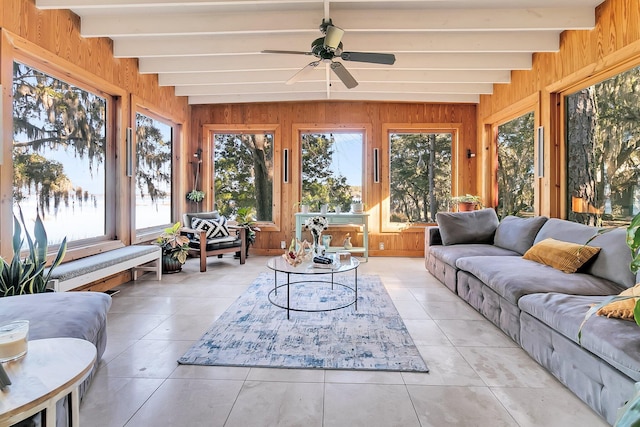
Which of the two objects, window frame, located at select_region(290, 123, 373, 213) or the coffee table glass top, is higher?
window frame, located at select_region(290, 123, 373, 213)

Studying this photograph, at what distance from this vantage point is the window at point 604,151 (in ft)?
9.48

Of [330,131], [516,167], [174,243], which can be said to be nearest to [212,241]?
[174,243]

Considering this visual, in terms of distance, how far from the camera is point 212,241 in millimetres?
4766

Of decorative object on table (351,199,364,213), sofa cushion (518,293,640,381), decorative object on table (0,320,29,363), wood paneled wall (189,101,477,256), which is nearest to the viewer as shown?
decorative object on table (0,320,29,363)

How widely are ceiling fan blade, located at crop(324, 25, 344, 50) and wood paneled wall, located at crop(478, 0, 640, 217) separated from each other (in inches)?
96.5

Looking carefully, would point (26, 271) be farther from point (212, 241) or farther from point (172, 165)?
point (172, 165)

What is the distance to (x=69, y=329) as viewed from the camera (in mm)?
1640

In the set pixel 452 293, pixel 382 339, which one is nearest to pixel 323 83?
pixel 452 293

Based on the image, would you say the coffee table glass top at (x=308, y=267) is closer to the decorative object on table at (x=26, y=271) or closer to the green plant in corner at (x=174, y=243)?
the decorative object on table at (x=26, y=271)

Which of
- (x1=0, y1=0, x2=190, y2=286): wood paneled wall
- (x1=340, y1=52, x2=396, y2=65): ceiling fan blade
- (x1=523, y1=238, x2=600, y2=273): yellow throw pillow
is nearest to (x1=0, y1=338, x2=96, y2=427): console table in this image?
(x1=0, y1=0, x2=190, y2=286): wood paneled wall

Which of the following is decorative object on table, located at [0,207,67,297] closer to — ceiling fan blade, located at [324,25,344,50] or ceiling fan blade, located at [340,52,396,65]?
ceiling fan blade, located at [324,25,344,50]

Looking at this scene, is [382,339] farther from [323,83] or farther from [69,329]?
[323,83]

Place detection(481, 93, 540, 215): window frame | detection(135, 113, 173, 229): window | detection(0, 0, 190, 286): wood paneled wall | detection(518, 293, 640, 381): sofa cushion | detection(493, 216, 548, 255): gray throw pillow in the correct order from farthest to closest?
1. detection(135, 113, 173, 229): window
2. detection(481, 93, 540, 215): window frame
3. detection(493, 216, 548, 255): gray throw pillow
4. detection(0, 0, 190, 286): wood paneled wall
5. detection(518, 293, 640, 381): sofa cushion

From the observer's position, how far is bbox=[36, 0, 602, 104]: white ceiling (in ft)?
10.2
